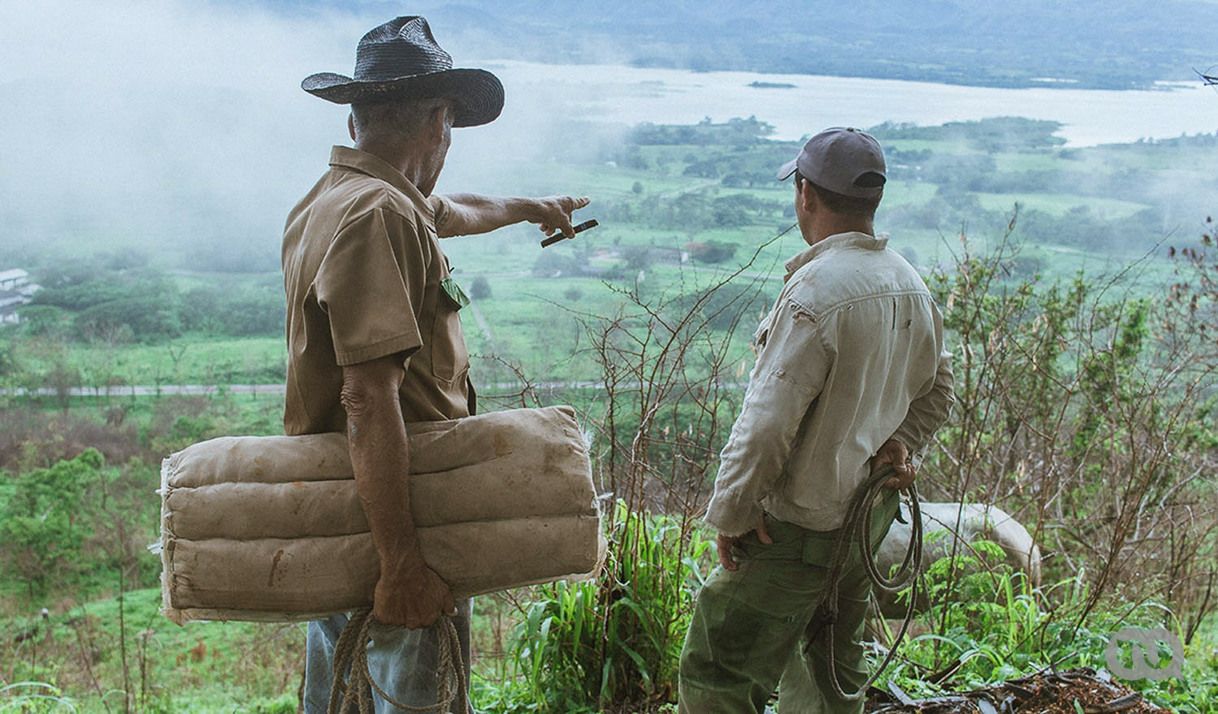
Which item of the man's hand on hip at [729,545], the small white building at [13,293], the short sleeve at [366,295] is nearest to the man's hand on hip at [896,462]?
the man's hand on hip at [729,545]

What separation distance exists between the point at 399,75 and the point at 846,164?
0.94 m

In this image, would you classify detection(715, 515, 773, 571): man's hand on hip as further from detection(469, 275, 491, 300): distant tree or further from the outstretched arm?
detection(469, 275, 491, 300): distant tree

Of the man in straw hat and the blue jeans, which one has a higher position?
the man in straw hat

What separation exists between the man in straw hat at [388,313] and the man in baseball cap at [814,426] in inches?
22.7

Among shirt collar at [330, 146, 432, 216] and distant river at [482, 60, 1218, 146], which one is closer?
shirt collar at [330, 146, 432, 216]

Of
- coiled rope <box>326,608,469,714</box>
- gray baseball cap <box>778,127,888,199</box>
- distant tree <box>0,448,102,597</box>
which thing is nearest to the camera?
coiled rope <box>326,608,469,714</box>

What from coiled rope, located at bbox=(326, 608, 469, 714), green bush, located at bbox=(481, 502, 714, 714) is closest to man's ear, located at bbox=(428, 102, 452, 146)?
coiled rope, located at bbox=(326, 608, 469, 714)

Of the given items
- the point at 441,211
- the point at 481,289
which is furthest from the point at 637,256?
the point at 441,211

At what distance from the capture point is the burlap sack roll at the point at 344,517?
172cm

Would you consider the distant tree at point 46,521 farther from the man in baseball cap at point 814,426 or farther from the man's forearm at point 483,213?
the man in baseball cap at point 814,426

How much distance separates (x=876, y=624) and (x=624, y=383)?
55.3 inches

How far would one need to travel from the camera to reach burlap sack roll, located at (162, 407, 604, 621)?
1.72m

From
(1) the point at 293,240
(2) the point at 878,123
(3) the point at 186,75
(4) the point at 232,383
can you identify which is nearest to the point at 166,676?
(4) the point at 232,383

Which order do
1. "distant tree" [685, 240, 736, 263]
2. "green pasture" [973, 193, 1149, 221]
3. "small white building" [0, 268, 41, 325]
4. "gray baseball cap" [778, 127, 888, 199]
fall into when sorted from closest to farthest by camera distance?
"gray baseball cap" [778, 127, 888, 199] < "distant tree" [685, 240, 736, 263] < "green pasture" [973, 193, 1149, 221] < "small white building" [0, 268, 41, 325]
